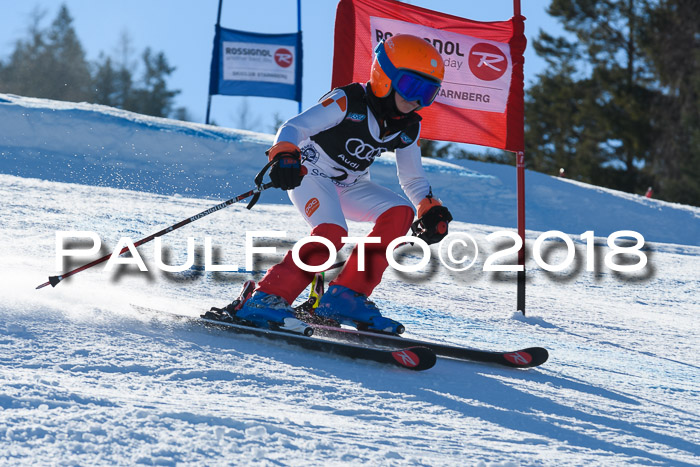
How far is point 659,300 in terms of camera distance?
6770 mm

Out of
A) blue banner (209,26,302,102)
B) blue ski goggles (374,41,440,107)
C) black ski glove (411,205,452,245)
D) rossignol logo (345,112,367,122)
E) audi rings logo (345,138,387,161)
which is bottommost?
black ski glove (411,205,452,245)

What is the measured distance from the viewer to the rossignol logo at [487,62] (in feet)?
18.3

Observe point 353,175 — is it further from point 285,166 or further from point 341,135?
point 285,166

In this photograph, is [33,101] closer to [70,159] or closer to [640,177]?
[70,159]

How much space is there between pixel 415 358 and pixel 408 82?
4.23 ft

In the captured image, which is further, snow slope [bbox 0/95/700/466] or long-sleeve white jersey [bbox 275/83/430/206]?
long-sleeve white jersey [bbox 275/83/430/206]

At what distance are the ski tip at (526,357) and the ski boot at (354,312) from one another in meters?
0.53

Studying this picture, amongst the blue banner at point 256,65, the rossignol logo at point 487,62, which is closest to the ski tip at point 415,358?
the rossignol logo at point 487,62

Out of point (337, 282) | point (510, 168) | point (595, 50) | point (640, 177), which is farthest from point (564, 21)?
point (337, 282)

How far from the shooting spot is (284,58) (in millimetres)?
15922

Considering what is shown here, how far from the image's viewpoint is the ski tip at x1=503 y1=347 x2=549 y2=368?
3.53m

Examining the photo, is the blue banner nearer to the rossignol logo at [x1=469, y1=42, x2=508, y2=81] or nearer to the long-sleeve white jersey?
the rossignol logo at [x1=469, y1=42, x2=508, y2=81]

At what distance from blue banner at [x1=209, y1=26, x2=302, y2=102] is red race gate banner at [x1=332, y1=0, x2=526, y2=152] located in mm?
10225

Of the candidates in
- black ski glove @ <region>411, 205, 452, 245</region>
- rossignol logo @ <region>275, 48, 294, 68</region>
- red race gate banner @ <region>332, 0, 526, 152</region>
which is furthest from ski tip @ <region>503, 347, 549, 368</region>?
rossignol logo @ <region>275, 48, 294, 68</region>
